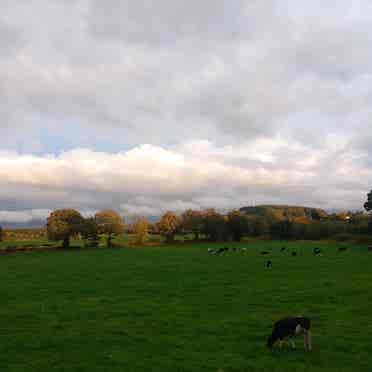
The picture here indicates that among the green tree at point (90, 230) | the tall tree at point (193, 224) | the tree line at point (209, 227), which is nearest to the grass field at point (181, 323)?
the green tree at point (90, 230)

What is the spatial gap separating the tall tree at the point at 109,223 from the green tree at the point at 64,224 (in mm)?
7268

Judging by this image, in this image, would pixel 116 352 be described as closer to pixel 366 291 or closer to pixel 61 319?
pixel 61 319

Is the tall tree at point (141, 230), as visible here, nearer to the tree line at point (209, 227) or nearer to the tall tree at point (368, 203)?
the tree line at point (209, 227)

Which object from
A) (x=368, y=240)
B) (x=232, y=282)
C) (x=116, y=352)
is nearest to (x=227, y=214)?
(x=368, y=240)

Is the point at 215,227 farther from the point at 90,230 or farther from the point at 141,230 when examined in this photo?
the point at 90,230

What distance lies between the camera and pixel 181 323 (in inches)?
778

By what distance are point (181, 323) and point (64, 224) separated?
322 feet

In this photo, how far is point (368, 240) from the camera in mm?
96750

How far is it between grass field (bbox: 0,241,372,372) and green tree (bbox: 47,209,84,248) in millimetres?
76872

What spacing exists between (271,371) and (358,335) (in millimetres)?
5793

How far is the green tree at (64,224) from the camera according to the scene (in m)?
111

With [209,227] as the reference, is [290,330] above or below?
below

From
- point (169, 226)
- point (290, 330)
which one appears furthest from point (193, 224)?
point (290, 330)

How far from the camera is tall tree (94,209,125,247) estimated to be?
12388 cm
